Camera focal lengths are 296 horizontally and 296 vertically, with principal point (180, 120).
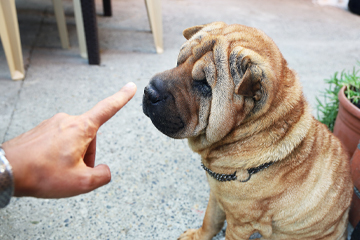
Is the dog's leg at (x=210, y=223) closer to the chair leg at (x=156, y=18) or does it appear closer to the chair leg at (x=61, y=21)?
the chair leg at (x=156, y=18)

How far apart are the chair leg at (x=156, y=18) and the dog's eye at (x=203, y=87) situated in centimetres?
307

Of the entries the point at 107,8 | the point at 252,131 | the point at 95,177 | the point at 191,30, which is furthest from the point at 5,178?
the point at 107,8

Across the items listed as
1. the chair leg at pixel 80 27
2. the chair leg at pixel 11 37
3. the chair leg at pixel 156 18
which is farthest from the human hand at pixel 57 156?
the chair leg at pixel 156 18

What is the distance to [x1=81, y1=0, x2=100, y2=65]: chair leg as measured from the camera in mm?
3820

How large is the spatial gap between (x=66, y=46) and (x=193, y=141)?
362 cm

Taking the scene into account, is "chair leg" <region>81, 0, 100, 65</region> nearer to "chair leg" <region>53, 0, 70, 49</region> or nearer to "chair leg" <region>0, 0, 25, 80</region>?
"chair leg" <region>53, 0, 70, 49</region>

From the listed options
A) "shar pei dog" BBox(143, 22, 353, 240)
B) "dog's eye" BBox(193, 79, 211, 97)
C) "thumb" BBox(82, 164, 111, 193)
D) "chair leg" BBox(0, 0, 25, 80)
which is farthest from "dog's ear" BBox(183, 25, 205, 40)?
"chair leg" BBox(0, 0, 25, 80)

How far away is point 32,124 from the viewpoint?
3191 millimetres

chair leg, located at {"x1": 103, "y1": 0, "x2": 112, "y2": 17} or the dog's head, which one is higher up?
the dog's head

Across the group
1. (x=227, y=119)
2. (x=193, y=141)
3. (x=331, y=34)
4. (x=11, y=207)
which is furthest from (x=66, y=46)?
(x=331, y=34)

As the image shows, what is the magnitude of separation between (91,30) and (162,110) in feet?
9.16

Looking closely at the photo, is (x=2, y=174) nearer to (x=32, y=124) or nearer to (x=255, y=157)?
(x=255, y=157)

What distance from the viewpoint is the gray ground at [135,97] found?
7.79ft

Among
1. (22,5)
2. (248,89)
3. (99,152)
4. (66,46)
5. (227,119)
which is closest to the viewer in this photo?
(248,89)
